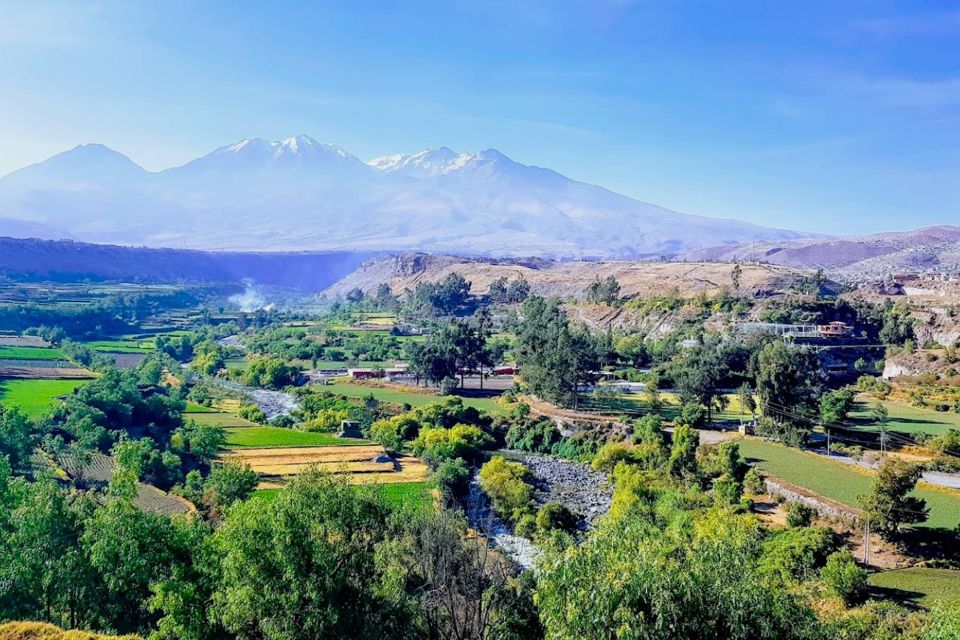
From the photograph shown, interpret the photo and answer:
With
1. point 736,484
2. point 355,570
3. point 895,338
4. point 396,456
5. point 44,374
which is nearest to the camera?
point 355,570

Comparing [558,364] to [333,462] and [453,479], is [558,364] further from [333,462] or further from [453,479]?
[333,462]

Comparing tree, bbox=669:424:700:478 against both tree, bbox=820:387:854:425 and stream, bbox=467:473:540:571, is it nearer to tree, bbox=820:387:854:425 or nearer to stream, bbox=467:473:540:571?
tree, bbox=820:387:854:425

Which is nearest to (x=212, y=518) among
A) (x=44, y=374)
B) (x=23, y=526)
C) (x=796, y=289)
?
(x=23, y=526)

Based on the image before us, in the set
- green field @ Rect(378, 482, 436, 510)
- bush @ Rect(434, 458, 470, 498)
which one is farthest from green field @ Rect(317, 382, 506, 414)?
green field @ Rect(378, 482, 436, 510)

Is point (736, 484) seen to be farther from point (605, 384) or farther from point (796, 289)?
point (796, 289)

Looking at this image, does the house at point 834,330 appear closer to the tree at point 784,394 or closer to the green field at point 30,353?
the tree at point 784,394

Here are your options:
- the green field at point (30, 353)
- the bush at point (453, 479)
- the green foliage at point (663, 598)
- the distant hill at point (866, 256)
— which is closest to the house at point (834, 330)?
the bush at point (453, 479)
